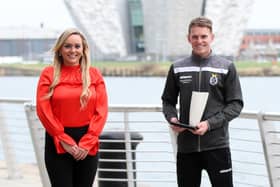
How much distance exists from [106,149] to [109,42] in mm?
55506

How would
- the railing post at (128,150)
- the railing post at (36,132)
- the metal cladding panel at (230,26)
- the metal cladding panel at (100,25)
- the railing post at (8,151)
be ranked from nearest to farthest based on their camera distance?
the railing post at (128,150) < the railing post at (36,132) < the railing post at (8,151) < the metal cladding panel at (100,25) < the metal cladding panel at (230,26)

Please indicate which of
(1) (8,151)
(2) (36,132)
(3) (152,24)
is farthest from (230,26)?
(2) (36,132)

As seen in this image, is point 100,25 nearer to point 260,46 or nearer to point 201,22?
point 260,46

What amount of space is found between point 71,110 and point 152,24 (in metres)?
56.0

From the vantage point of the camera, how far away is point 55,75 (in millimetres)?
3178

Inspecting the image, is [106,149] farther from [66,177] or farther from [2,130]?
[2,130]

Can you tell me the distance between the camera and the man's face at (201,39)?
3.04 metres

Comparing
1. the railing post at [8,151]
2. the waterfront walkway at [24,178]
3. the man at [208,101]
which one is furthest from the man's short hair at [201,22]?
the railing post at [8,151]

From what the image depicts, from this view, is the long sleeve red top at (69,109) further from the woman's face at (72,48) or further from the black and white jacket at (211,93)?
the black and white jacket at (211,93)

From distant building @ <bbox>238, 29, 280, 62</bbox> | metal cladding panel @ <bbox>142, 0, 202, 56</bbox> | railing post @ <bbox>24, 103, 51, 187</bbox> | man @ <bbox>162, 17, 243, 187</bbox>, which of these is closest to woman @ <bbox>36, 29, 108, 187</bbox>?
man @ <bbox>162, 17, 243, 187</bbox>

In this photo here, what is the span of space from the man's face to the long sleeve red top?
0.50m

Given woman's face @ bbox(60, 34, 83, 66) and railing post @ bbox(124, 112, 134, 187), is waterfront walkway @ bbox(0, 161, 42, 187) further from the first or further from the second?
woman's face @ bbox(60, 34, 83, 66)

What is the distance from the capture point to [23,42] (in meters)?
69.9

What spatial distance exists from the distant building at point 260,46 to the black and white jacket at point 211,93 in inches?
2231
